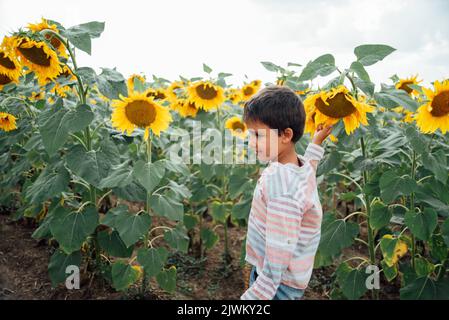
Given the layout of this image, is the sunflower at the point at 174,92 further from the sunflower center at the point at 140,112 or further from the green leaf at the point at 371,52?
the green leaf at the point at 371,52

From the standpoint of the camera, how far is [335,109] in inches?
80.2

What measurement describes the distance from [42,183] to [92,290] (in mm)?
988

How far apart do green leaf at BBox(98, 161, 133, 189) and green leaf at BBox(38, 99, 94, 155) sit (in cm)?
34

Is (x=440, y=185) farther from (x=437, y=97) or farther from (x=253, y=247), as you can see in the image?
(x=253, y=247)

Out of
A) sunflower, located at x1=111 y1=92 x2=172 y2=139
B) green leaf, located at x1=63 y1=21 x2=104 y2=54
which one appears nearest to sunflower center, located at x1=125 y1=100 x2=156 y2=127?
sunflower, located at x1=111 y1=92 x2=172 y2=139

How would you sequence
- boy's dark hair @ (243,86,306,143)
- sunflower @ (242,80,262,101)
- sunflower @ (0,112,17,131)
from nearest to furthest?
boy's dark hair @ (243,86,306,143) → sunflower @ (0,112,17,131) → sunflower @ (242,80,262,101)

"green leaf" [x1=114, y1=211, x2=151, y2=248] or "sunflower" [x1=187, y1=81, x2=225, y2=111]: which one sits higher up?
"sunflower" [x1=187, y1=81, x2=225, y2=111]

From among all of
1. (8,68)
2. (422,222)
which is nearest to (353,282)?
(422,222)

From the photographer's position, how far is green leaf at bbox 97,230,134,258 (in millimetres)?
2744

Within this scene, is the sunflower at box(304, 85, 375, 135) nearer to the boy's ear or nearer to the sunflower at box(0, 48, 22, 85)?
the boy's ear

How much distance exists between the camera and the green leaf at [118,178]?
2396mm

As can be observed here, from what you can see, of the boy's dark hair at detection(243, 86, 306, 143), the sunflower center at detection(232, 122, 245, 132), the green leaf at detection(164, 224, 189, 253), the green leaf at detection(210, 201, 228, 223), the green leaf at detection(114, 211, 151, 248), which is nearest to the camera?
the boy's dark hair at detection(243, 86, 306, 143)

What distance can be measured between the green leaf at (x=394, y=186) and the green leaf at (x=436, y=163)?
0.43 feet

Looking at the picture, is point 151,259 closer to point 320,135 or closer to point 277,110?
point 320,135
